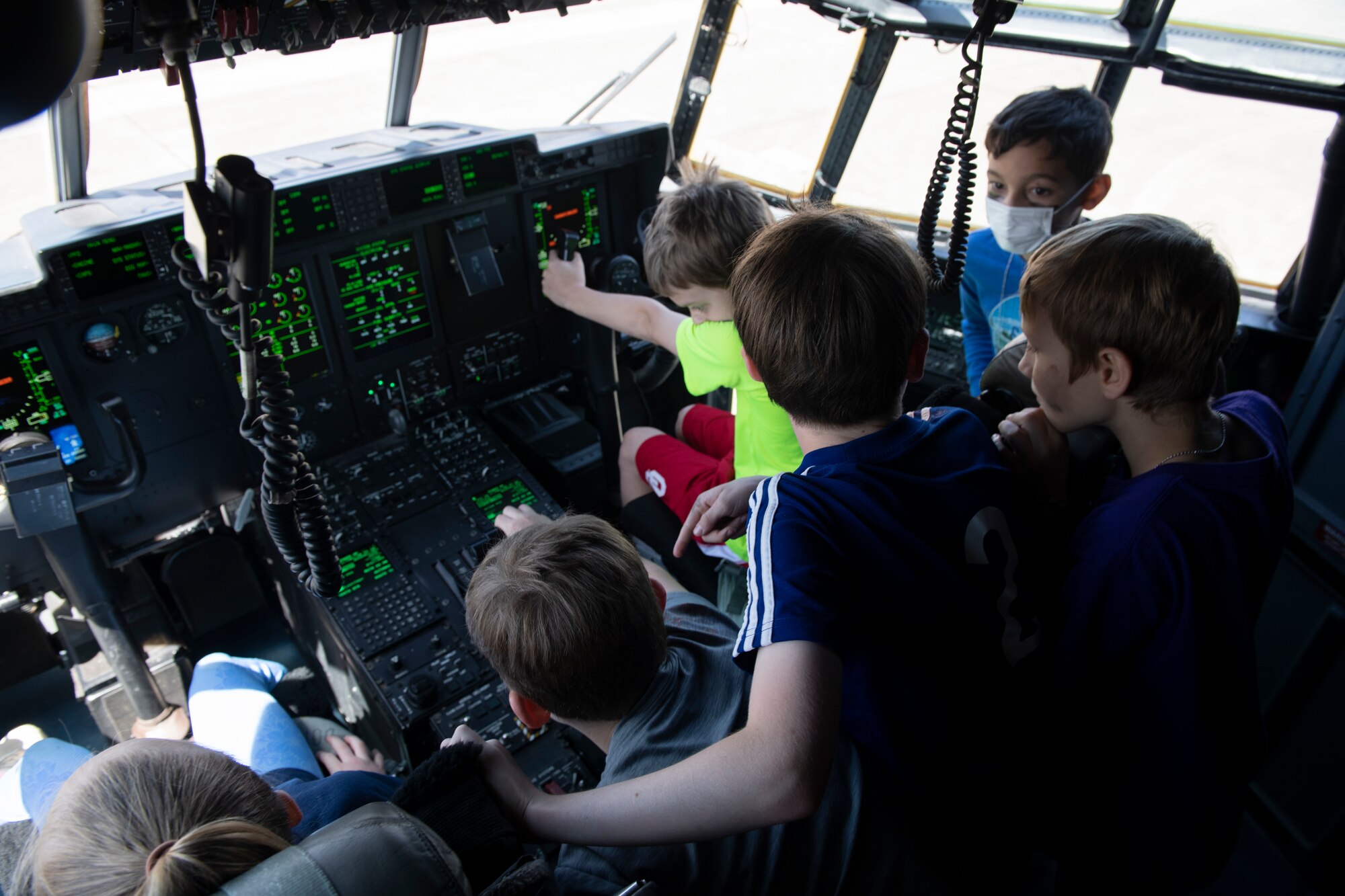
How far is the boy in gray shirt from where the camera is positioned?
92cm

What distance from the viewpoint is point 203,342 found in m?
1.92

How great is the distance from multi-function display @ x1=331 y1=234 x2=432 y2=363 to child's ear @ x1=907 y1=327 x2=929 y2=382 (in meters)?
1.54

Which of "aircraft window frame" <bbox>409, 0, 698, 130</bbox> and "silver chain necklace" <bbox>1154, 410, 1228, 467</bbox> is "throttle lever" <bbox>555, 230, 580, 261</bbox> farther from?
"silver chain necklace" <bbox>1154, 410, 1228, 467</bbox>

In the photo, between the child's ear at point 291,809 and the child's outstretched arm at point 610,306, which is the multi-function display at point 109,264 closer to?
the child's outstretched arm at point 610,306

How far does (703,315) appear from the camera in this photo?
1.87 metres

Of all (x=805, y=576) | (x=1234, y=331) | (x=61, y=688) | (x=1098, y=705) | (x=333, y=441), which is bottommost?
(x=61, y=688)

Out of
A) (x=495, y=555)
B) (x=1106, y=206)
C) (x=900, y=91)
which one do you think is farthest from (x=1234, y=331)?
(x=1106, y=206)

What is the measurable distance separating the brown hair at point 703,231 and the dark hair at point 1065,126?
62 cm

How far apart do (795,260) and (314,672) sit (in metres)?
2.04

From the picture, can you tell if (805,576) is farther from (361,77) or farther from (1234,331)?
(361,77)

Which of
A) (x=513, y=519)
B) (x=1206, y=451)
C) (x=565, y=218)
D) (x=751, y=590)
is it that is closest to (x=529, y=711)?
(x=751, y=590)

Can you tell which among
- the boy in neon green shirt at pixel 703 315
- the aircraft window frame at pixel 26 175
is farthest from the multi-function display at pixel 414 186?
the aircraft window frame at pixel 26 175

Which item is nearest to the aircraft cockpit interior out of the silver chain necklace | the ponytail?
the silver chain necklace

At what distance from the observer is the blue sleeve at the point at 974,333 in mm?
2203
